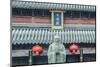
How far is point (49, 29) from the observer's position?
7.07 feet

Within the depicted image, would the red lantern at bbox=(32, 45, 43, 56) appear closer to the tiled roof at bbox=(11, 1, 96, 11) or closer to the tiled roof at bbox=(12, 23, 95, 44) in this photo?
the tiled roof at bbox=(12, 23, 95, 44)

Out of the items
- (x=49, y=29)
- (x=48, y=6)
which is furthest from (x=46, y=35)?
(x=48, y=6)

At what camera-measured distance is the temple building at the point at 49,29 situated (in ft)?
6.76

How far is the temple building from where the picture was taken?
6.76 feet

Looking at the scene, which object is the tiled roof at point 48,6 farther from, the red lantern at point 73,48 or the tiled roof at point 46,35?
the red lantern at point 73,48

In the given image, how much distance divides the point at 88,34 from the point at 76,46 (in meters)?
0.22

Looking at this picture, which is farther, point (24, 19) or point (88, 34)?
point (88, 34)

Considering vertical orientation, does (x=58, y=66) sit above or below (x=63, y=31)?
below

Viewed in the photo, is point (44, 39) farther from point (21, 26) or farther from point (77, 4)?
point (77, 4)

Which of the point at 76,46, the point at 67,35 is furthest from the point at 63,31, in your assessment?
the point at 76,46

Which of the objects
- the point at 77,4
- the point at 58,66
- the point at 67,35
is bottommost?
the point at 58,66

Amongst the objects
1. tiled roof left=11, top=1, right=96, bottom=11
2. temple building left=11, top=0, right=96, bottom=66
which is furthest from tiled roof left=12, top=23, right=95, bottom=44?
tiled roof left=11, top=1, right=96, bottom=11

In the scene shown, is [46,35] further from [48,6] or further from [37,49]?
[48,6]

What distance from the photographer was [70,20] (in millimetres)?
2229
